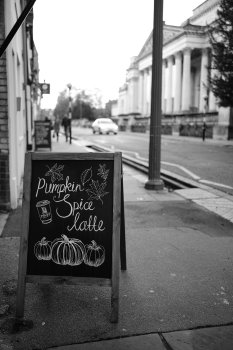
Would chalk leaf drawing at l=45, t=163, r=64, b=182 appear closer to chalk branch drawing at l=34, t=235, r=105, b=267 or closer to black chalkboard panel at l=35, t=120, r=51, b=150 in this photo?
chalk branch drawing at l=34, t=235, r=105, b=267

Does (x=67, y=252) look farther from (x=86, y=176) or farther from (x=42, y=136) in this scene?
(x=42, y=136)

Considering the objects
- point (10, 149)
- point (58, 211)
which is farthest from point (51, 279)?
point (10, 149)

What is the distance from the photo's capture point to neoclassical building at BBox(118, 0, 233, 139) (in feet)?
128

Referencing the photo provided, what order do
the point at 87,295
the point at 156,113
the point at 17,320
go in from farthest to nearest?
the point at 156,113 < the point at 87,295 < the point at 17,320

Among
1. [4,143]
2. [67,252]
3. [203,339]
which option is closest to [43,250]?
[67,252]

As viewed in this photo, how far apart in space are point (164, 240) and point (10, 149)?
8.74 feet

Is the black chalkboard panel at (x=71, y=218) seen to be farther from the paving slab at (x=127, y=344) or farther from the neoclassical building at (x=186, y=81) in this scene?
the neoclassical building at (x=186, y=81)

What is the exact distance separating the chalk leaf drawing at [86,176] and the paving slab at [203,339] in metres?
1.29

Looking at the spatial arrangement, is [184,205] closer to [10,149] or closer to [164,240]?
[164,240]

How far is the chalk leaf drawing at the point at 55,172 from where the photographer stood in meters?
3.14

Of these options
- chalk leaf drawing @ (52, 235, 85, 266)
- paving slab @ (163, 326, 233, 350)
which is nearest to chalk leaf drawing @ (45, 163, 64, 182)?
chalk leaf drawing @ (52, 235, 85, 266)

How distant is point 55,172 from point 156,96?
17.1 ft

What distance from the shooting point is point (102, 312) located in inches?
124

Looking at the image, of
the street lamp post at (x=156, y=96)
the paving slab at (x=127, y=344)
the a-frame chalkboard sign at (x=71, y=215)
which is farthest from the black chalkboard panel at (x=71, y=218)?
the street lamp post at (x=156, y=96)
